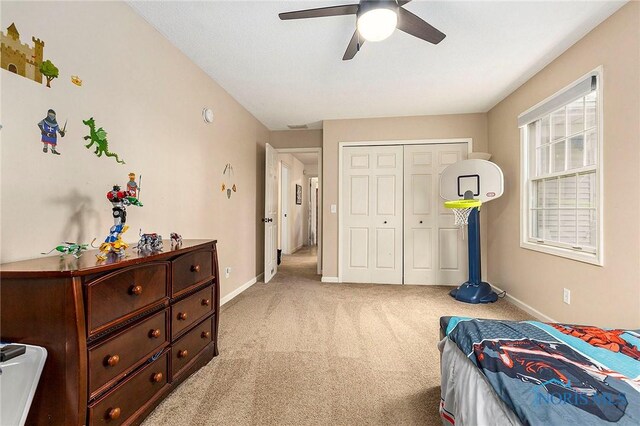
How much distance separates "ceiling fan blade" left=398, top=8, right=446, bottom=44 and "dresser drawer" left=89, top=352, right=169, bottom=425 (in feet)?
8.02

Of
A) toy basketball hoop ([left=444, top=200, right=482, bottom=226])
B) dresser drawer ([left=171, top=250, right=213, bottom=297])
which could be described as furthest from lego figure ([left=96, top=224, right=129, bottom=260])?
toy basketball hoop ([left=444, top=200, right=482, bottom=226])

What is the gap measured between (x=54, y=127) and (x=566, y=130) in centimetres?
393

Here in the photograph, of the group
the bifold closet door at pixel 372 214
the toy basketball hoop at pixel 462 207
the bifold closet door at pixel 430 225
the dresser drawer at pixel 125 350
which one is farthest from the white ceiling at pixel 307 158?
the dresser drawer at pixel 125 350

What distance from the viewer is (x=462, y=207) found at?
11.8 ft

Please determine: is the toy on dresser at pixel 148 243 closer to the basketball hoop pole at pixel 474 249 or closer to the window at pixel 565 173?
the window at pixel 565 173

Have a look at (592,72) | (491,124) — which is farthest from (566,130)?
(491,124)

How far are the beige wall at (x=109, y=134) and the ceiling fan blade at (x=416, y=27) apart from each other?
1.87 metres

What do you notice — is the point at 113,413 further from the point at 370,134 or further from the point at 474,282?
the point at 370,134

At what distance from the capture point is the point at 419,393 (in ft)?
5.70

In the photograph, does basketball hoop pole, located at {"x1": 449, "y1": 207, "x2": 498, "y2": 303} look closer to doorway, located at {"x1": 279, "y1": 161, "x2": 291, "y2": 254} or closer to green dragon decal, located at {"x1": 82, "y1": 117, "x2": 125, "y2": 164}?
green dragon decal, located at {"x1": 82, "y1": 117, "x2": 125, "y2": 164}

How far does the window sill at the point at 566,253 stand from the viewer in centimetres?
223

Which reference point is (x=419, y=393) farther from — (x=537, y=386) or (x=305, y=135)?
(x=305, y=135)

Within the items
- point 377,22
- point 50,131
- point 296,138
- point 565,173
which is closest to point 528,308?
point 565,173

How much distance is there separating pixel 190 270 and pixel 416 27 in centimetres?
215
